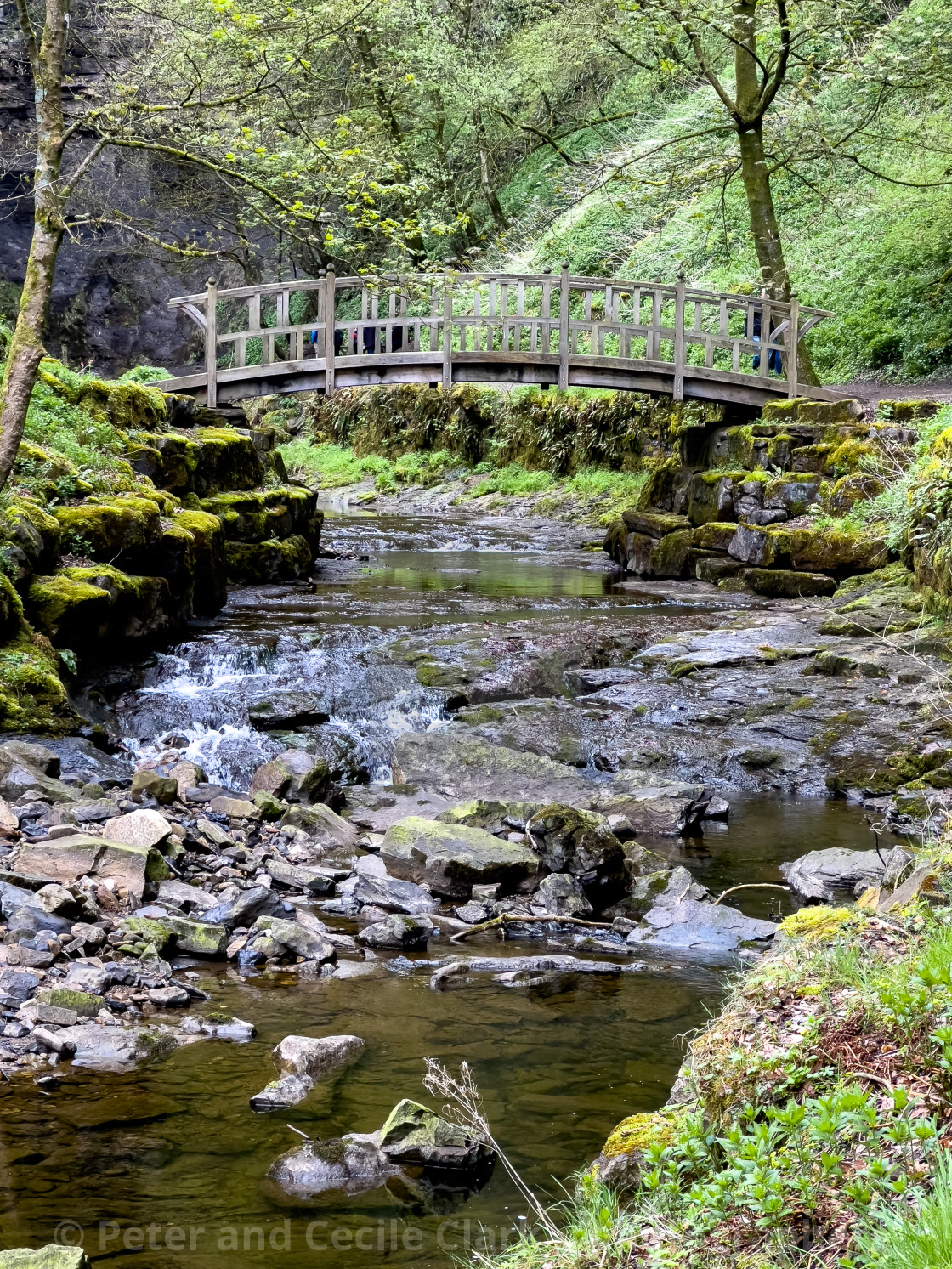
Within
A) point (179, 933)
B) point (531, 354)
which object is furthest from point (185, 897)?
point (531, 354)

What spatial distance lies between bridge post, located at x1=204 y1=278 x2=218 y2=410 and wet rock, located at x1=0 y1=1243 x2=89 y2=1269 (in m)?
15.6

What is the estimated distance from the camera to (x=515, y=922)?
6.54 metres

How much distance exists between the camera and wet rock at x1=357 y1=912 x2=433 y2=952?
20.1ft

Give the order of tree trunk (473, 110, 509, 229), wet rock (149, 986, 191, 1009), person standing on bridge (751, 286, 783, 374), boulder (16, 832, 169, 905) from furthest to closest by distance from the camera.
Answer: tree trunk (473, 110, 509, 229), person standing on bridge (751, 286, 783, 374), boulder (16, 832, 169, 905), wet rock (149, 986, 191, 1009)

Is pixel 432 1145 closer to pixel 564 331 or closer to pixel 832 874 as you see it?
pixel 832 874

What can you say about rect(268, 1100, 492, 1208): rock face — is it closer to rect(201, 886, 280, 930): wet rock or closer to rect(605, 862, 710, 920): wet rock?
rect(201, 886, 280, 930): wet rock

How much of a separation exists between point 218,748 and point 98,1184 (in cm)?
608

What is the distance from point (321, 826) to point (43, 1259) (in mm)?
4944

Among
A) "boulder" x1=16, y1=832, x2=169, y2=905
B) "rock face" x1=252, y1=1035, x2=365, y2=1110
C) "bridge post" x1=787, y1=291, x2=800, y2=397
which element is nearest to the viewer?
"rock face" x1=252, y1=1035, x2=365, y2=1110

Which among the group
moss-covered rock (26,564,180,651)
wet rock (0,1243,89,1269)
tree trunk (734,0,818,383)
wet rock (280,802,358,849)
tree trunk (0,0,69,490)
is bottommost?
wet rock (280,802,358,849)

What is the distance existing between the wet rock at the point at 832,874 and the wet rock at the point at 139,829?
387 cm

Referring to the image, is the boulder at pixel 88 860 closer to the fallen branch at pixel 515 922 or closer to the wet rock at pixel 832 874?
the fallen branch at pixel 515 922

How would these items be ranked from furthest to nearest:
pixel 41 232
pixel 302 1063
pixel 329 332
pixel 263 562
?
pixel 329 332 < pixel 263 562 < pixel 41 232 < pixel 302 1063

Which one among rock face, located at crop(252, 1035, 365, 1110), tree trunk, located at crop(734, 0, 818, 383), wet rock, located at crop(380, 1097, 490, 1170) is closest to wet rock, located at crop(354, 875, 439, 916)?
rock face, located at crop(252, 1035, 365, 1110)
